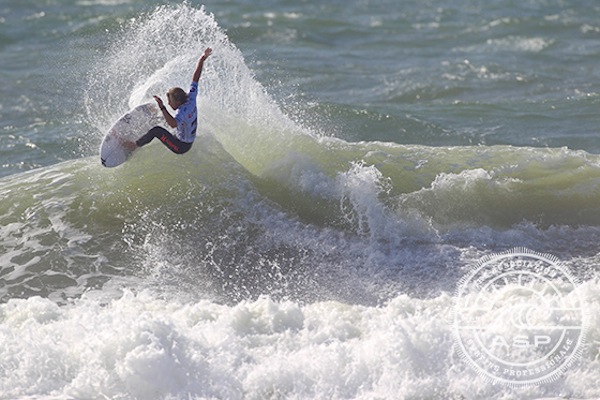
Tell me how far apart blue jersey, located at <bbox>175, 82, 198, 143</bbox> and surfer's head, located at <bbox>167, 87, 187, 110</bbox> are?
0.29ft

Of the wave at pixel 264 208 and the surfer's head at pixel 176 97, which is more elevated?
the surfer's head at pixel 176 97

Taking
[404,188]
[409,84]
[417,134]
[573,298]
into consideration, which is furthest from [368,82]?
[573,298]

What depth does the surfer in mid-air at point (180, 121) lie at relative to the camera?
1157 cm

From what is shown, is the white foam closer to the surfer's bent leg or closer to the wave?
the wave

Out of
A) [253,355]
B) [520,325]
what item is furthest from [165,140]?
[520,325]

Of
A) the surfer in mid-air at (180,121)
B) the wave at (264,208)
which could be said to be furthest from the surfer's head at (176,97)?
the wave at (264,208)

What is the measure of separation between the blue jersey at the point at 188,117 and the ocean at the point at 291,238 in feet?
2.38

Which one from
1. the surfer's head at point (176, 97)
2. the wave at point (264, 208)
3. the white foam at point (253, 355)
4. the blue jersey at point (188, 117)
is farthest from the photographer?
the blue jersey at point (188, 117)

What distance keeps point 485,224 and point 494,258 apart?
82 centimetres

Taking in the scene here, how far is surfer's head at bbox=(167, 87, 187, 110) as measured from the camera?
37.9ft

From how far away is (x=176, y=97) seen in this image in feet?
38.0

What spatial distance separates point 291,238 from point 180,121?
6.42ft

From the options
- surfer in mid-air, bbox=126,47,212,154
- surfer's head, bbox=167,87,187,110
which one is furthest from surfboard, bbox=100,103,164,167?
surfer's head, bbox=167,87,187,110

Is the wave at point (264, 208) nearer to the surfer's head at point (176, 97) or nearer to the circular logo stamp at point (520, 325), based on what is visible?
the circular logo stamp at point (520, 325)
